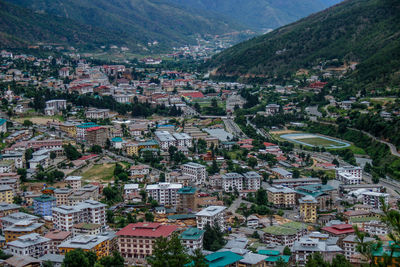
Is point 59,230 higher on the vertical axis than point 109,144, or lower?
lower

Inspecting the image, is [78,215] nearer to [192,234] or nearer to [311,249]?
[192,234]

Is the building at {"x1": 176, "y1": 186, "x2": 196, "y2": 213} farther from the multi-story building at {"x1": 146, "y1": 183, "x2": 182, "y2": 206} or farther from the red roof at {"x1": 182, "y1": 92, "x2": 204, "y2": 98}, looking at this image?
the red roof at {"x1": 182, "y1": 92, "x2": 204, "y2": 98}

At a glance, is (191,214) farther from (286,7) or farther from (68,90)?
(286,7)

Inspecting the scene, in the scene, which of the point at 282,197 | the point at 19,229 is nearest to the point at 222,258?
the point at 19,229

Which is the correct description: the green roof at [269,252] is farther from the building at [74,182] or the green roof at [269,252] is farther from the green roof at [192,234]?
the building at [74,182]

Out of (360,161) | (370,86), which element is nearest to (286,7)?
(370,86)
